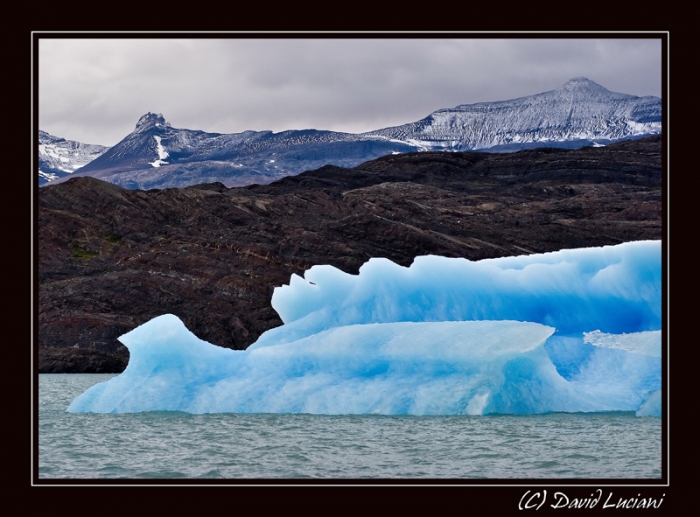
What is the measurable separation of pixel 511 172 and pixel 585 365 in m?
87.1

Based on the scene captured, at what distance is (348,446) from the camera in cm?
1830

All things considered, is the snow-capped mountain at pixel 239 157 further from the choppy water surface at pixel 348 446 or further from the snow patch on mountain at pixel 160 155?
the choppy water surface at pixel 348 446

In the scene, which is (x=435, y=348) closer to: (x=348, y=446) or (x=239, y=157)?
(x=348, y=446)

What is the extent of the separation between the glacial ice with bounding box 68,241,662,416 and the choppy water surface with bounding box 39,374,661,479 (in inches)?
17.8

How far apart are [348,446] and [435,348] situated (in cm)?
373

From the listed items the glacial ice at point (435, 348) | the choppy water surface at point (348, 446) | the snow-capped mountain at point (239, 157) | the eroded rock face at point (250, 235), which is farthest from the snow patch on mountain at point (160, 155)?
the choppy water surface at point (348, 446)

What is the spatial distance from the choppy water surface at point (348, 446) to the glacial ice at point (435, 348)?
1.49 ft

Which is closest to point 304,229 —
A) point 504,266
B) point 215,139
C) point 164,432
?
point 504,266

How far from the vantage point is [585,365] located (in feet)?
78.6

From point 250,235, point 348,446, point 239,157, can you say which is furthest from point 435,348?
point 239,157

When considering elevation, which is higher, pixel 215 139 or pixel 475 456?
pixel 215 139

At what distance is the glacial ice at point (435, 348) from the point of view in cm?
2166

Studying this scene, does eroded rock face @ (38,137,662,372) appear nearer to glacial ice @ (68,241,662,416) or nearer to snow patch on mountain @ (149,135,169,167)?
glacial ice @ (68,241,662,416)
